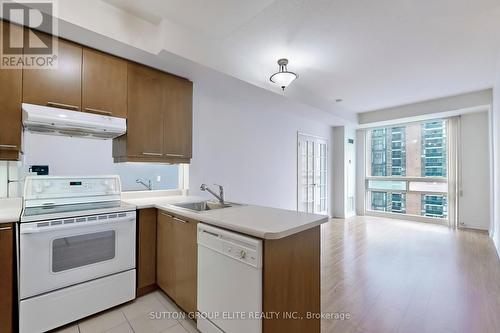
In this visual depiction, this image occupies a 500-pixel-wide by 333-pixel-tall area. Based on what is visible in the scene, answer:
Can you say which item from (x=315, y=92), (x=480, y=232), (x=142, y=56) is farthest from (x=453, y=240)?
(x=142, y=56)

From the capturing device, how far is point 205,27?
2.46 metres

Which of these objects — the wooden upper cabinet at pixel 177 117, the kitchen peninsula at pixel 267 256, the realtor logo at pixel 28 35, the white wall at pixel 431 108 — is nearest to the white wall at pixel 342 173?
the white wall at pixel 431 108

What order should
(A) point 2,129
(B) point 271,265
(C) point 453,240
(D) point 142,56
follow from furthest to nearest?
(C) point 453,240
(D) point 142,56
(A) point 2,129
(B) point 271,265

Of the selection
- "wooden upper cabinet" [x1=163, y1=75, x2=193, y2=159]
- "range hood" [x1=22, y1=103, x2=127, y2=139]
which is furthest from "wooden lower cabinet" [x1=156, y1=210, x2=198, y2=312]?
"range hood" [x1=22, y1=103, x2=127, y2=139]

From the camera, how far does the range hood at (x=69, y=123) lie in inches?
75.1

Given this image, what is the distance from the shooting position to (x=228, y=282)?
1.53 meters

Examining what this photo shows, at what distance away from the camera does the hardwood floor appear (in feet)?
6.41

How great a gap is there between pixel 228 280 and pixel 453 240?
465cm

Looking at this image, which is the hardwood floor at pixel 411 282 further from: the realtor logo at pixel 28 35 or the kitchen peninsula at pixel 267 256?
the realtor logo at pixel 28 35

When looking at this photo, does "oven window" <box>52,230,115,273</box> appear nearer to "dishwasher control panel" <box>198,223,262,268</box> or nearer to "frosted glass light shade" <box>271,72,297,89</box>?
→ "dishwasher control panel" <box>198,223,262,268</box>

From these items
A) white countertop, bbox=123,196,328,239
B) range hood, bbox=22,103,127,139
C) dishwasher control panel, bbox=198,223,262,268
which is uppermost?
range hood, bbox=22,103,127,139

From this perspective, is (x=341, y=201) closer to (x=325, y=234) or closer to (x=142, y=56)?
(x=325, y=234)

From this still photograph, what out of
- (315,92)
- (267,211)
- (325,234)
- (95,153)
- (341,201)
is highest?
(315,92)

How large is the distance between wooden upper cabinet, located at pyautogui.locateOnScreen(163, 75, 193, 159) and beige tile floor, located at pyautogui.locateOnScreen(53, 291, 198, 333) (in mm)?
1532
